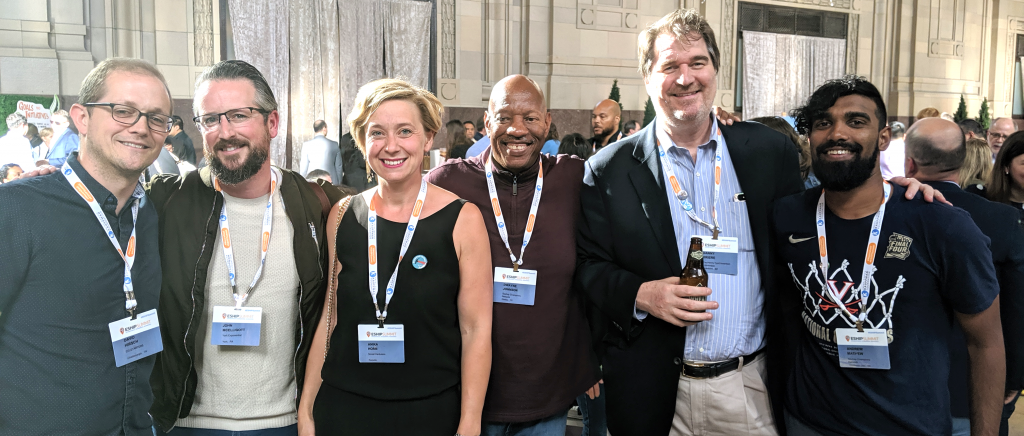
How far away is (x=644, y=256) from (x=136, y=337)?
1.56m

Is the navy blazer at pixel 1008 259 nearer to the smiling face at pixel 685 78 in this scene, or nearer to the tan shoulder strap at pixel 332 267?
the smiling face at pixel 685 78

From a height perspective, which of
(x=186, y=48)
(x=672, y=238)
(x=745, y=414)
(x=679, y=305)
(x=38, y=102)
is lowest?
(x=745, y=414)

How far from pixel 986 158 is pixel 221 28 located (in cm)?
1000

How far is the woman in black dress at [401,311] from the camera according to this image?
192cm

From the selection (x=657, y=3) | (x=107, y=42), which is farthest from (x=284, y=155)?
(x=657, y=3)

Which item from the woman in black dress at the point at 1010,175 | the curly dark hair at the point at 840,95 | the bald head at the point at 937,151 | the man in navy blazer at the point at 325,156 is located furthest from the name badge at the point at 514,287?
the man in navy blazer at the point at 325,156

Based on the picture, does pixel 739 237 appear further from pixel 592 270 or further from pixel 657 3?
pixel 657 3

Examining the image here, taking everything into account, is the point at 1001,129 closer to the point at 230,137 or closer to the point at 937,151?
the point at 937,151

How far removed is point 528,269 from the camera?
225 cm

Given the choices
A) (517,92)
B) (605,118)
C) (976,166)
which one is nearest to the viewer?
(517,92)

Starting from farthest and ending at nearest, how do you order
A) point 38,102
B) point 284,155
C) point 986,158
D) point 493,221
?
point 284,155 → point 38,102 → point 986,158 → point 493,221

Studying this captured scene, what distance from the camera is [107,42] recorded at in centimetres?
920

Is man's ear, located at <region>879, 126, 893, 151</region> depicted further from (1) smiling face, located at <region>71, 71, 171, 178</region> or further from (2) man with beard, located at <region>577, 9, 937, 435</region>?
(1) smiling face, located at <region>71, 71, 171, 178</region>

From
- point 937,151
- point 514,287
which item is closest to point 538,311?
point 514,287
